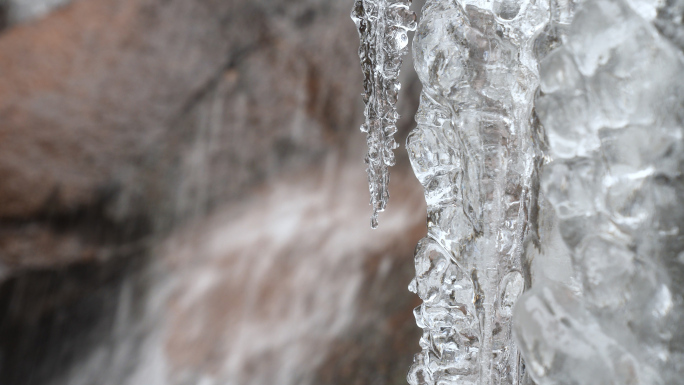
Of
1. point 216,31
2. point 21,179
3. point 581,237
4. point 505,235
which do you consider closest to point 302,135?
point 216,31

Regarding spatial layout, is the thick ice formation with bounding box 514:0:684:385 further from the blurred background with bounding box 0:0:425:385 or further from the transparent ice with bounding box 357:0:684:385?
the blurred background with bounding box 0:0:425:385

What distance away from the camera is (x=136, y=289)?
2141 mm

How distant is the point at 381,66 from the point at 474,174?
0.79 feet

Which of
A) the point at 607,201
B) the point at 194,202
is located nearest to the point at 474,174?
the point at 607,201

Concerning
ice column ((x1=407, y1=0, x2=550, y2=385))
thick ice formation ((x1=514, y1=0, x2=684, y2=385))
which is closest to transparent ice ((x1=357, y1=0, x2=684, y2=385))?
thick ice formation ((x1=514, y1=0, x2=684, y2=385))

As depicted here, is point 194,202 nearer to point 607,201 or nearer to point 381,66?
point 381,66

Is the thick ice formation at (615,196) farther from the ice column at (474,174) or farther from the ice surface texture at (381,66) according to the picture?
the ice surface texture at (381,66)

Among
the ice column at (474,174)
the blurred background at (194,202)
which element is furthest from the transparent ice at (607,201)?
the blurred background at (194,202)

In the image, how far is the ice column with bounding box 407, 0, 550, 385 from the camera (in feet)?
1.68

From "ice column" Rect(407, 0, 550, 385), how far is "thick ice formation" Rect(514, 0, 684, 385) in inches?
4.5

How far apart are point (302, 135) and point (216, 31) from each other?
0.49m

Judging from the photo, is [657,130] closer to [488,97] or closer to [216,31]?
[488,97]

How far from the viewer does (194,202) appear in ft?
7.38

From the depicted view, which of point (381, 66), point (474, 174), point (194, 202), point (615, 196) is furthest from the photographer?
point (194, 202)
